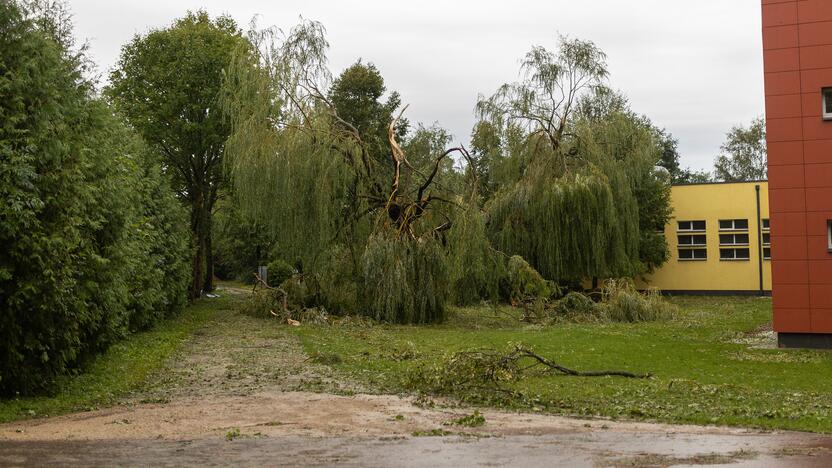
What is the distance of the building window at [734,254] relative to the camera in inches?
1697

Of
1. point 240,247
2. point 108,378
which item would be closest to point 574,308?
point 108,378

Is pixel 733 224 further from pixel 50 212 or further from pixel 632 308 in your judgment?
pixel 50 212

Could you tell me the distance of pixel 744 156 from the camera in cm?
7181

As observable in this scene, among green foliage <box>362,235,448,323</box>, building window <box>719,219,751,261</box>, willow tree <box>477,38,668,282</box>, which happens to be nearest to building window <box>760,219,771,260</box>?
building window <box>719,219,751,261</box>

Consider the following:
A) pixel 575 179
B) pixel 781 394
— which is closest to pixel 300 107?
pixel 575 179

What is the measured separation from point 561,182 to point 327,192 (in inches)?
321

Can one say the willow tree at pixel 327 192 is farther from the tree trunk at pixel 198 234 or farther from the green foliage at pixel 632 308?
the tree trunk at pixel 198 234

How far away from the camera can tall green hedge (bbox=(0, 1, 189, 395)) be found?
10898mm

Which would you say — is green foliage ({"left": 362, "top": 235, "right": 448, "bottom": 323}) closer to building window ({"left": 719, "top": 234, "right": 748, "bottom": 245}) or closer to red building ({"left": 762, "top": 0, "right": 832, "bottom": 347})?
red building ({"left": 762, "top": 0, "right": 832, "bottom": 347})

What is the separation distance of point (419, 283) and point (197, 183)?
13808 millimetres

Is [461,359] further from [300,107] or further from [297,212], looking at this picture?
[300,107]

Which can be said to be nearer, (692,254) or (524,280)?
(524,280)

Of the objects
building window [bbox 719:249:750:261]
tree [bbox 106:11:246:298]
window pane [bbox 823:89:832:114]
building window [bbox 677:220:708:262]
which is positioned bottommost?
building window [bbox 719:249:750:261]

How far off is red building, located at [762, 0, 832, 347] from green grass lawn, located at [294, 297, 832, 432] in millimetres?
1119
